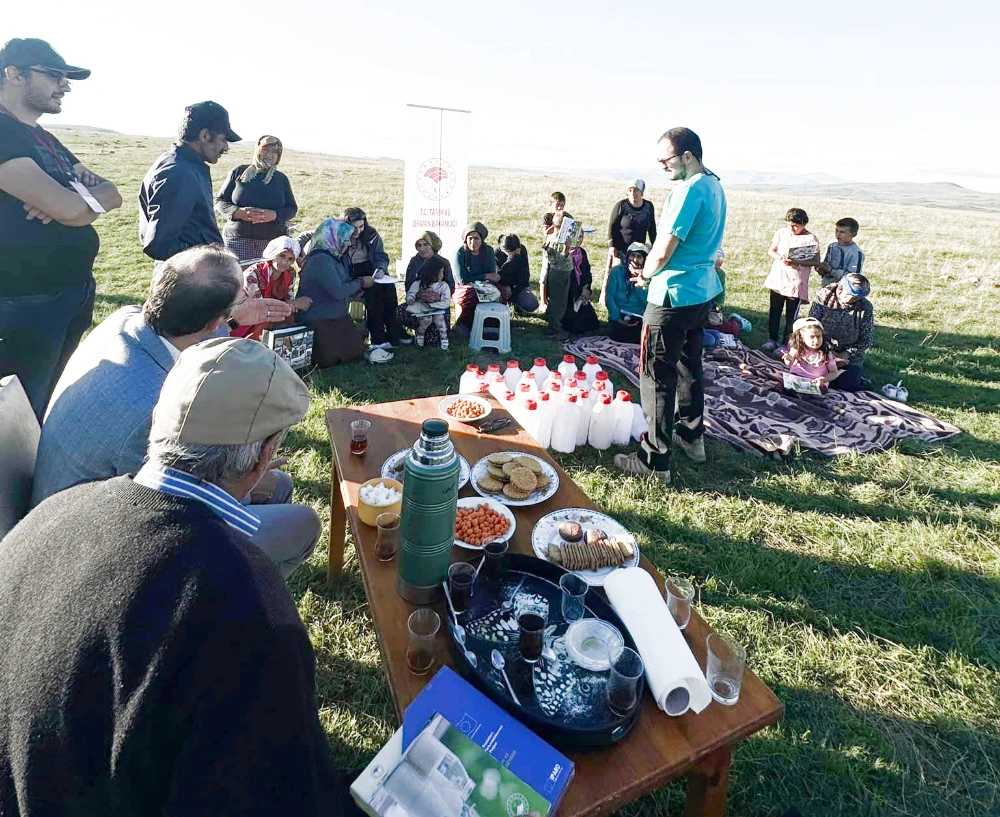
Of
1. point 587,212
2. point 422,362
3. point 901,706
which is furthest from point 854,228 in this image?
point 587,212

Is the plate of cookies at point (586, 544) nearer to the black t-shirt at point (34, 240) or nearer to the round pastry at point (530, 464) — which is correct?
the round pastry at point (530, 464)

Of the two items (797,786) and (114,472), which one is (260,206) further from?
(797,786)

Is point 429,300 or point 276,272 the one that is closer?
point 276,272

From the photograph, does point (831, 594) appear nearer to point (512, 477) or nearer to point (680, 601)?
point (680, 601)

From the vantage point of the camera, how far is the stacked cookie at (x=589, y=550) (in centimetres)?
209

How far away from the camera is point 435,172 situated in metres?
8.82

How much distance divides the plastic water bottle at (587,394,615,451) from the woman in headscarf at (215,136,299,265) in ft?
13.9

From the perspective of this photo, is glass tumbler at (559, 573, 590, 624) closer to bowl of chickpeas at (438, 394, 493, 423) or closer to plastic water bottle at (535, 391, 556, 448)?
bowl of chickpeas at (438, 394, 493, 423)

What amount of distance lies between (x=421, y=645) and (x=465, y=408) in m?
1.80

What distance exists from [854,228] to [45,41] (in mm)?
7700

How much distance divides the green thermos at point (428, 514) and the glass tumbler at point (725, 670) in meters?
0.87

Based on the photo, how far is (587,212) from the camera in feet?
70.2

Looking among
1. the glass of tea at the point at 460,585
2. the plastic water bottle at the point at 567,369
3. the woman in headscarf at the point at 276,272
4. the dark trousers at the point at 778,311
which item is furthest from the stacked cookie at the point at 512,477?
the dark trousers at the point at 778,311

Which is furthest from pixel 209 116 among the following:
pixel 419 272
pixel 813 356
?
pixel 813 356
